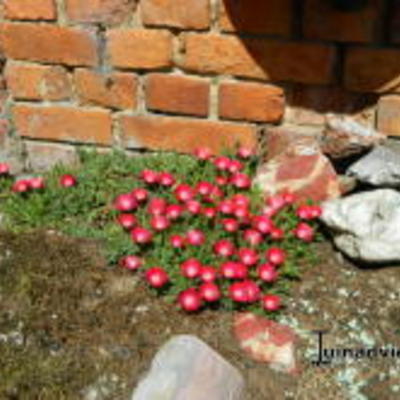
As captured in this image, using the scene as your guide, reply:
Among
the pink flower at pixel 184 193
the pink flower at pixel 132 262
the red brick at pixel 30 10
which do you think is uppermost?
the red brick at pixel 30 10

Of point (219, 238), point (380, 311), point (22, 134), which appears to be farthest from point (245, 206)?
point (22, 134)

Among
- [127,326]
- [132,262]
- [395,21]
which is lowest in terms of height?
[127,326]

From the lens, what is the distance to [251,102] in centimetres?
295

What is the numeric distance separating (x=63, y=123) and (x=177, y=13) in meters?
0.71

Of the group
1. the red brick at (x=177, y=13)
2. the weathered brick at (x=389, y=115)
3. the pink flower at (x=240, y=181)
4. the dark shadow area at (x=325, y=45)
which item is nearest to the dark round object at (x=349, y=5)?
the dark shadow area at (x=325, y=45)

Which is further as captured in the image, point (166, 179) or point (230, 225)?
→ point (166, 179)

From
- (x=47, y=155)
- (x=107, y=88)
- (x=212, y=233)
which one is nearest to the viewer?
(x=212, y=233)

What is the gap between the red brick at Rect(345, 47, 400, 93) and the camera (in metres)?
2.73

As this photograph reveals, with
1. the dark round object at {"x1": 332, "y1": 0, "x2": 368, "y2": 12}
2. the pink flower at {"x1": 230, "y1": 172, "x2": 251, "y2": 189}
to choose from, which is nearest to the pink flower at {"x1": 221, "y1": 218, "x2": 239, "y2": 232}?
the pink flower at {"x1": 230, "y1": 172, "x2": 251, "y2": 189}

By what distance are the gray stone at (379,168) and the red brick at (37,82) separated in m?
1.20

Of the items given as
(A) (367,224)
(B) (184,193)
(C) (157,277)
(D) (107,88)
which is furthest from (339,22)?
(C) (157,277)

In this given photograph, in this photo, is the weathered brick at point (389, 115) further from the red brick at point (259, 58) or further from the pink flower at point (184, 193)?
the pink flower at point (184, 193)

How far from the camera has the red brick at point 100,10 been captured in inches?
114

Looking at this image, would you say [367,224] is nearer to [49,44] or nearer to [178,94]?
[178,94]
